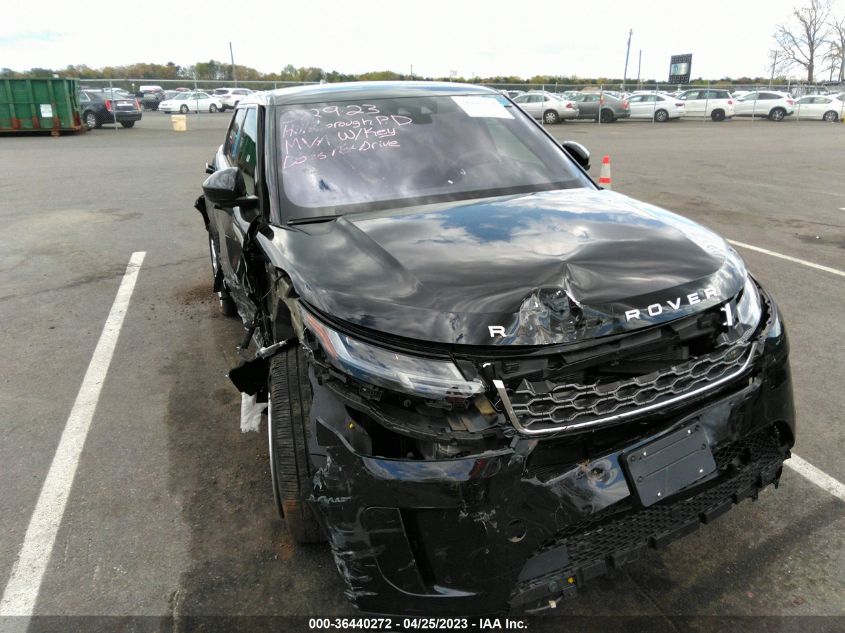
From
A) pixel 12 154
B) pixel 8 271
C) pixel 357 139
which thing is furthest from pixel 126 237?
pixel 12 154

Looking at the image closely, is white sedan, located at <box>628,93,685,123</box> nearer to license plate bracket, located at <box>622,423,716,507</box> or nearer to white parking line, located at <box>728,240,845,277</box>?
white parking line, located at <box>728,240,845,277</box>

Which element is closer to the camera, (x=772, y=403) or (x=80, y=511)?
(x=772, y=403)

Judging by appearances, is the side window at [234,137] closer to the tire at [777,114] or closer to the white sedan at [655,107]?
the white sedan at [655,107]

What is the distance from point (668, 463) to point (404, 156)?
205 centimetres

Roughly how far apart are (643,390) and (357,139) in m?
2.09

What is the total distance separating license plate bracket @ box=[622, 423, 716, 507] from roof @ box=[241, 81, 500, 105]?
258 centimetres

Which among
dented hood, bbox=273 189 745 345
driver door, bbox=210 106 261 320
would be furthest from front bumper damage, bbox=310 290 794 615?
driver door, bbox=210 106 261 320

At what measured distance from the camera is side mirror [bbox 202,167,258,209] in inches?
124

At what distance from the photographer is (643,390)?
2018 millimetres

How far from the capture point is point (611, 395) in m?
1.98

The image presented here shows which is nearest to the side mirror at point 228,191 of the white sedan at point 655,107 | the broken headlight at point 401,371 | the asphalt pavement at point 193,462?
the asphalt pavement at point 193,462

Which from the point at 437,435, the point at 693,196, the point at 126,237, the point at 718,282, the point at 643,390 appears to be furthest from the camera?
the point at 693,196

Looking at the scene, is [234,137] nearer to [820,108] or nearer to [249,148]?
[249,148]

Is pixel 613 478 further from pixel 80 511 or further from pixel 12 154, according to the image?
pixel 12 154
